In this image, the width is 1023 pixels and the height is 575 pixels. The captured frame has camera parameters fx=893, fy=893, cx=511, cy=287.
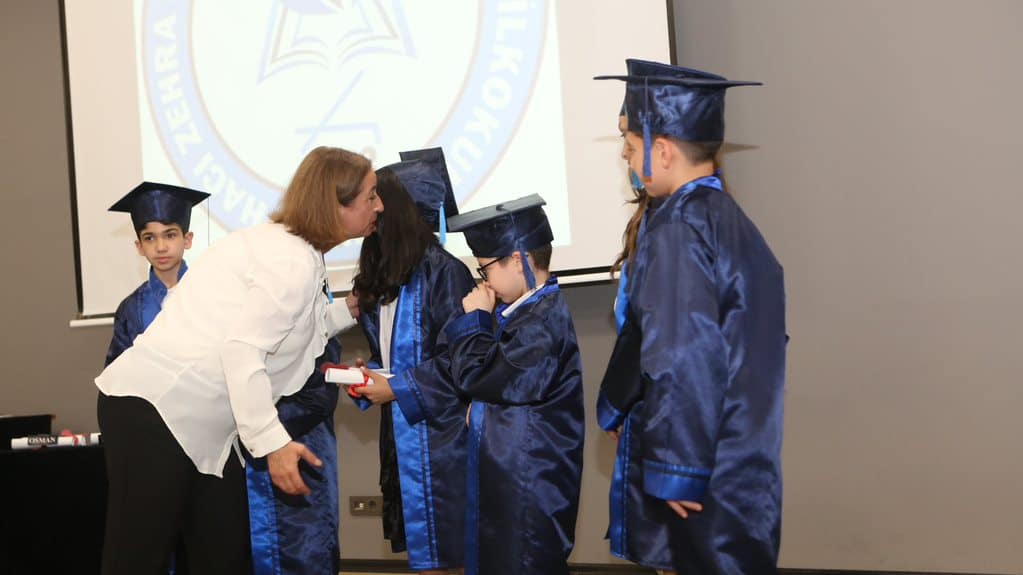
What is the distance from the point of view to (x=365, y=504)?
3.83m

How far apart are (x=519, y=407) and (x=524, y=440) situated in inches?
3.3

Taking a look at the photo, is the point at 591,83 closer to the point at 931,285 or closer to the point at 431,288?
the point at 431,288

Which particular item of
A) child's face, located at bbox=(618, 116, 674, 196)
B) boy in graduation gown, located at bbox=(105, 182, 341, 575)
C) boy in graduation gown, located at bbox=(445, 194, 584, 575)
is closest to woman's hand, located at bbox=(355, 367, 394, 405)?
boy in graduation gown, located at bbox=(105, 182, 341, 575)

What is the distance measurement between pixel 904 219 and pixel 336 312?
1.97 m

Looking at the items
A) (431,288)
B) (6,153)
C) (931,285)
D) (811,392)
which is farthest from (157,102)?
(931,285)

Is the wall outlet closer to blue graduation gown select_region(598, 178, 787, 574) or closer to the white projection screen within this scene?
the white projection screen

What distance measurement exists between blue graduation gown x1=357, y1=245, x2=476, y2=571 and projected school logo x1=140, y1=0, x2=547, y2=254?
1.00 meters

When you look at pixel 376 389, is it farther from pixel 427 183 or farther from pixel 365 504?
pixel 365 504

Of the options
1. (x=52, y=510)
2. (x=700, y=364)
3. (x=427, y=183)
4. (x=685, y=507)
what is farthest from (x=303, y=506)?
(x=52, y=510)

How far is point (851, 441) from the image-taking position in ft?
10.5

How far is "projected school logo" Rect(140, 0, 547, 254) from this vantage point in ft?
11.3

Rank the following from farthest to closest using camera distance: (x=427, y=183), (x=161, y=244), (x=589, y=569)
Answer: (x=589, y=569)
(x=161, y=244)
(x=427, y=183)

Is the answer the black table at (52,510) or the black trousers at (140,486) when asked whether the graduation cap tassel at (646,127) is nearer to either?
the black trousers at (140,486)

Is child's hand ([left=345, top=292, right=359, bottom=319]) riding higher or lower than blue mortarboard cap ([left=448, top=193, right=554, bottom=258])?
lower
